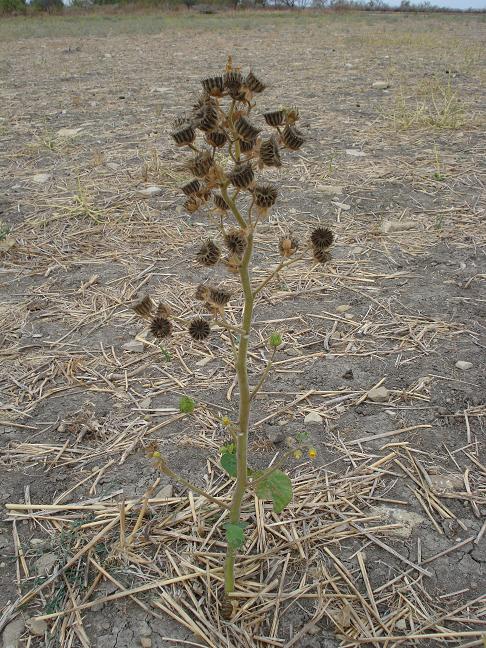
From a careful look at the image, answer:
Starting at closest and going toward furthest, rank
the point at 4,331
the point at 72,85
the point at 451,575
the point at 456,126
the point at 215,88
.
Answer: the point at 215,88 → the point at 451,575 → the point at 4,331 → the point at 456,126 → the point at 72,85

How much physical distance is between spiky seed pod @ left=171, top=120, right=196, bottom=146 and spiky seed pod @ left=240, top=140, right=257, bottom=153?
0.11m

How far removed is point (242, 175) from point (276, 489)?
0.79 meters

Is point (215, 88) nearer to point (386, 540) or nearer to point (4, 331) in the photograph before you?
point (386, 540)

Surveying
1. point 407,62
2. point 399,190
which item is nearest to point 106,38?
point 407,62

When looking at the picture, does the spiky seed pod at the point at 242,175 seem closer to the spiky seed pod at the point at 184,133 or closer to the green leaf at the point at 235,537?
the spiky seed pod at the point at 184,133

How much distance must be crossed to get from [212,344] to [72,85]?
6.41 meters

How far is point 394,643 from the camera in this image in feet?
4.74

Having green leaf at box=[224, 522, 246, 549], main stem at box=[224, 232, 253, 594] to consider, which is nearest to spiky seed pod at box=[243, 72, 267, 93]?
main stem at box=[224, 232, 253, 594]

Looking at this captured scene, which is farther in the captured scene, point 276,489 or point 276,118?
point 276,489

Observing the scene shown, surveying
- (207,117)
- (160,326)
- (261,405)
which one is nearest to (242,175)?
(207,117)

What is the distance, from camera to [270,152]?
4.04 ft

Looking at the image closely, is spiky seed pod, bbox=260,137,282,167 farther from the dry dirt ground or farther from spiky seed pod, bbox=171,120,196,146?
the dry dirt ground

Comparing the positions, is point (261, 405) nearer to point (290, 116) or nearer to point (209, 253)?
point (209, 253)

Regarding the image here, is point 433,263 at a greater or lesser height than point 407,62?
lesser
